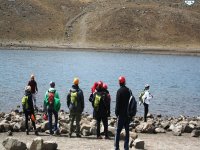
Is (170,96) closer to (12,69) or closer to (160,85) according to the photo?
(160,85)

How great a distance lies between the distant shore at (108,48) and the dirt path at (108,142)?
2791 inches

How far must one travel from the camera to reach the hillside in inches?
4060

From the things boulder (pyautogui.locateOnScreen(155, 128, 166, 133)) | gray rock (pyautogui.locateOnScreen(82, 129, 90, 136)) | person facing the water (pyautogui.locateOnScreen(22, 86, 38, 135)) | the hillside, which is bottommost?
boulder (pyautogui.locateOnScreen(155, 128, 166, 133))

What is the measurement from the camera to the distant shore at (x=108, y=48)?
301 ft

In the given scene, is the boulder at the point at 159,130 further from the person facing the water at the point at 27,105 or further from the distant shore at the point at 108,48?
the distant shore at the point at 108,48

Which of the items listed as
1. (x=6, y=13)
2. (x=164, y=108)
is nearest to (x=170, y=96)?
(x=164, y=108)

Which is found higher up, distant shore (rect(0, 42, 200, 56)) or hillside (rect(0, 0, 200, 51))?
hillside (rect(0, 0, 200, 51))

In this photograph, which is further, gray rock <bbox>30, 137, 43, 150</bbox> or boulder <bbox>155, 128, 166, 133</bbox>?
boulder <bbox>155, 128, 166, 133</bbox>

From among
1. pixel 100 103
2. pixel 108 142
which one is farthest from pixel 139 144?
pixel 100 103

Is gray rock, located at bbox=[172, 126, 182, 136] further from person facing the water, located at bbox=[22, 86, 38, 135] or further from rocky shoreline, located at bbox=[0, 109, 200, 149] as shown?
person facing the water, located at bbox=[22, 86, 38, 135]

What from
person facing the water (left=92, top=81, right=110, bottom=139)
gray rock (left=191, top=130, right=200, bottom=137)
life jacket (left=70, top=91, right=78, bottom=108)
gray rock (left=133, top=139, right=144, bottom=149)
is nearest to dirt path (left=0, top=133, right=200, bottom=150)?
gray rock (left=133, top=139, right=144, bottom=149)

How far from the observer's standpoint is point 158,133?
824 inches

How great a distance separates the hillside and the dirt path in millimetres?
75934

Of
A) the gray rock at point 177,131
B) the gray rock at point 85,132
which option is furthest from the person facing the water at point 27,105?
Answer: the gray rock at point 177,131
